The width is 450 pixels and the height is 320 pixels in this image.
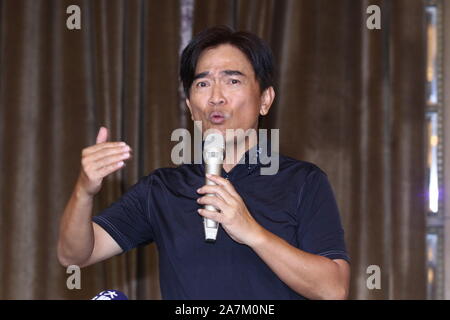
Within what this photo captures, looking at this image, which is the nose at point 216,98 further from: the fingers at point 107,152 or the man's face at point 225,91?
the fingers at point 107,152

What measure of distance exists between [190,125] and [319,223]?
1.47 metres

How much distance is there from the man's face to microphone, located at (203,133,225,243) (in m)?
0.06

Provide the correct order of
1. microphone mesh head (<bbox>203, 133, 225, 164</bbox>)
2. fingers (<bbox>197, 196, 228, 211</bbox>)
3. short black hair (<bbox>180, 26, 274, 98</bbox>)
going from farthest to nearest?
short black hair (<bbox>180, 26, 274, 98</bbox>) < microphone mesh head (<bbox>203, 133, 225, 164</bbox>) < fingers (<bbox>197, 196, 228, 211</bbox>)

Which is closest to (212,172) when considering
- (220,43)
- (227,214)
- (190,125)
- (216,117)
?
(227,214)

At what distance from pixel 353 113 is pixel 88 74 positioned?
3.87 ft

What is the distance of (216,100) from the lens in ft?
5.11

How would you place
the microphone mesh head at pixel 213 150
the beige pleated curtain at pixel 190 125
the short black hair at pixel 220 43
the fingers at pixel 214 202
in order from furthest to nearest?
the beige pleated curtain at pixel 190 125 → the short black hair at pixel 220 43 → the microphone mesh head at pixel 213 150 → the fingers at pixel 214 202

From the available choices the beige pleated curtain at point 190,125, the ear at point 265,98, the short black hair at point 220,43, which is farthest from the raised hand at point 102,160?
the beige pleated curtain at point 190,125

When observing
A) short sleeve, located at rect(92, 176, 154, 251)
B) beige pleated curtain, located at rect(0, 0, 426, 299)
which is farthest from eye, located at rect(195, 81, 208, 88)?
beige pleated curtain, located at rect(0, 0, 426, 299)

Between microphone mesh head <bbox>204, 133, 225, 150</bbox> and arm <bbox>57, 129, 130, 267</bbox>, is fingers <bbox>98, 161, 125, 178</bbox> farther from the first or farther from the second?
microphone mesh head <bbox>204, 133, 225, 150</bbox>

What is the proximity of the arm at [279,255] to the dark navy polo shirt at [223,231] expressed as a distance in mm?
62

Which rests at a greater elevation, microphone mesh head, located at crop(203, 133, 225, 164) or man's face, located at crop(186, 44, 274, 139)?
man's face, located at crop(186, 44, 274, 139)

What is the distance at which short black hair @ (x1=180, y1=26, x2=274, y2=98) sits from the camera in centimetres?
166

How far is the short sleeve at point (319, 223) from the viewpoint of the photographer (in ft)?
4.77
